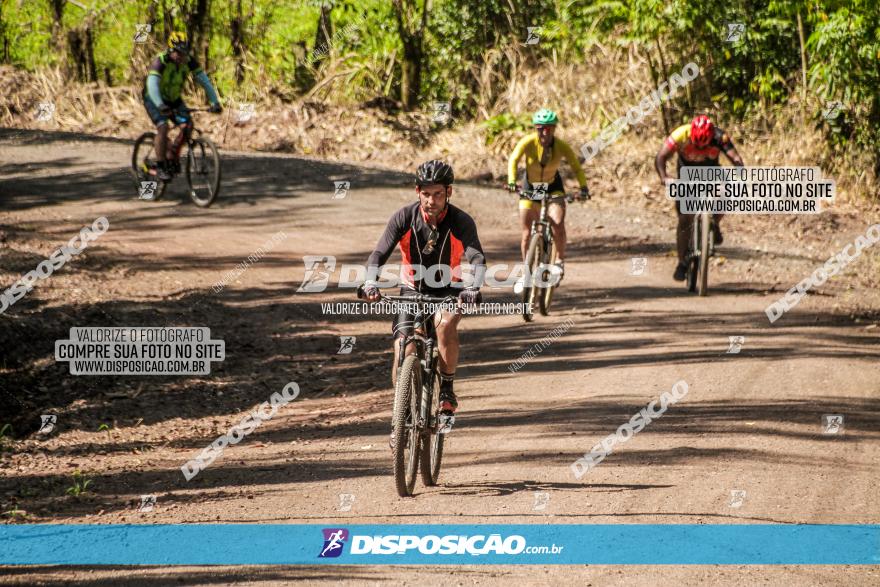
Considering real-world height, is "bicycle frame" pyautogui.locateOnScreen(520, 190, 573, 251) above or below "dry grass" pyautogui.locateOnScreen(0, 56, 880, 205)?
below

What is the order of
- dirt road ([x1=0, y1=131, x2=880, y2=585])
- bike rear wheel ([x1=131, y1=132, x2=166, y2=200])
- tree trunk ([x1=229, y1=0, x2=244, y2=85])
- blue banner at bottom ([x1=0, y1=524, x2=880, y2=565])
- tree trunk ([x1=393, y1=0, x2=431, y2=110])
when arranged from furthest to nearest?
tree trunk ([x1=229, y1=0, x2=244, y2=85])
tree trunk ([x1=393, y1=0, x2=431, y2=110])
bike rear wheel ([x1=131, y1=132, x2=166, y2=200])
dirt road ([x1=0, y1=131, x2=880, y2=585])
blue banner at bottom ([x1=0, y1=524, x2=880, y2=565])

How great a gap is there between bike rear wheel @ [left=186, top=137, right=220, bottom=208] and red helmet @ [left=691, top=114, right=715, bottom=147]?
683 cm

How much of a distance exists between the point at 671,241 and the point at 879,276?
3300mm

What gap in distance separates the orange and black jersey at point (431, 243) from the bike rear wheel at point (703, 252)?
21.5 feet

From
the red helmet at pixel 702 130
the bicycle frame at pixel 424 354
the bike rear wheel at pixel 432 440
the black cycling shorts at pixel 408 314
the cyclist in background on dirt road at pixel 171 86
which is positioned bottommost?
the bike rear wheel at pixel 432 440

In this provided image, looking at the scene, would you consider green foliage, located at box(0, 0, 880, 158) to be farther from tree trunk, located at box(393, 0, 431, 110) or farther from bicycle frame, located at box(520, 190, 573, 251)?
bicycle frame, located at box(520, 190, 573, 251)

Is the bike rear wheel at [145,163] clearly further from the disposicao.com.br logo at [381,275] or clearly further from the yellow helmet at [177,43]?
the disposicao.com.br logo at [381,275]

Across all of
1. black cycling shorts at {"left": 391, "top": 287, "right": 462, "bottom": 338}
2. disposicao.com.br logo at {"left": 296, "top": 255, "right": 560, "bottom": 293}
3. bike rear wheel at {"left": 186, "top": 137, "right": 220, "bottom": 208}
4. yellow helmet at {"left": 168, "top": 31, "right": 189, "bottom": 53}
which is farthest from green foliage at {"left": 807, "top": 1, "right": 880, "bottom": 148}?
black cycling shorts at {"left": 391, "top": 287, "right": 462, "bottom": 338}

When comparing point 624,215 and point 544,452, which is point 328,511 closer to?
point 544,452

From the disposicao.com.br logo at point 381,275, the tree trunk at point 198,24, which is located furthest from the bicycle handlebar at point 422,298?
the tree trunk at point 198,24

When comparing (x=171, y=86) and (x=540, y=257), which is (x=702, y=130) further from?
(x=171, y=86)

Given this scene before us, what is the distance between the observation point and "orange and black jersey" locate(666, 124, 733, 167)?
1305 cm

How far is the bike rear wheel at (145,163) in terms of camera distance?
1587 centimetres

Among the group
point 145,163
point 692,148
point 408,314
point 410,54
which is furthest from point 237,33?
point 408,314
